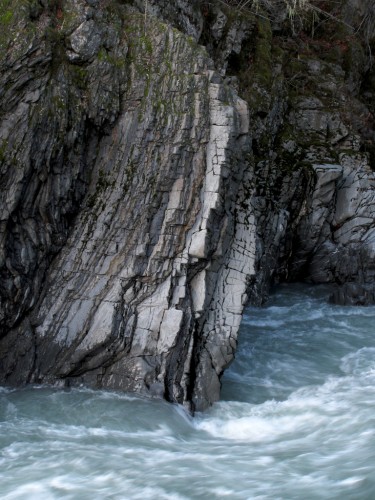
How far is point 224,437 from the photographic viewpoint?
8.74 m

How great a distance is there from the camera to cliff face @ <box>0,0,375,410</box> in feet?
32.4

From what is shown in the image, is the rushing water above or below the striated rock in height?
below

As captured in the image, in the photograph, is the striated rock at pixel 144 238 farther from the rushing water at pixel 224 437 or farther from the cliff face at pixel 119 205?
the rushing water at pixel 224 437

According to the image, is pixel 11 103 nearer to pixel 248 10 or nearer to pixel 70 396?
pixel 70 396

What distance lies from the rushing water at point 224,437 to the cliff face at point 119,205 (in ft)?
2.32

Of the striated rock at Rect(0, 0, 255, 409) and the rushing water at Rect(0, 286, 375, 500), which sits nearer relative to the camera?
the rushing water at Rect(0, 286, 375, 500)

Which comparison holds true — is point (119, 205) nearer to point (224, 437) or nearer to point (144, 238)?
point (144, 238)

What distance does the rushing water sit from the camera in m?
6.84

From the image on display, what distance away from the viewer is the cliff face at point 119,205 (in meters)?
9.89

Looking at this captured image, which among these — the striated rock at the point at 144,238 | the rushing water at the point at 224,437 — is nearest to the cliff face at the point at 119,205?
the striated rock at the point at 144,238

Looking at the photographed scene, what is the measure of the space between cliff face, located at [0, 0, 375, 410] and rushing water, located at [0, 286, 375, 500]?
707mm

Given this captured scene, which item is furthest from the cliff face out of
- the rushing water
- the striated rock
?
the rushing water

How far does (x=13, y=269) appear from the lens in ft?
32.5

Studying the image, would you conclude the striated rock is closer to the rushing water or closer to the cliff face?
the cliff face
